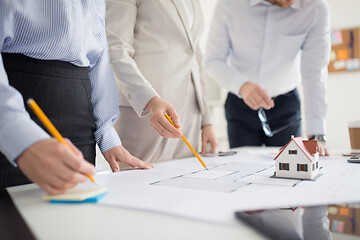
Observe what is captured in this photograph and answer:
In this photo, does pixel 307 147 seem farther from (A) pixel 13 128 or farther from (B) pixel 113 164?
(A) pixel 13 128

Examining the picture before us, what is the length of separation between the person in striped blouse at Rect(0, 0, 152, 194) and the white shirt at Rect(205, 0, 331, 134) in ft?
2.53

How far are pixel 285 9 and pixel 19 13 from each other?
1.26m

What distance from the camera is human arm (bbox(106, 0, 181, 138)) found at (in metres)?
0.97

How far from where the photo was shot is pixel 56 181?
0.51m

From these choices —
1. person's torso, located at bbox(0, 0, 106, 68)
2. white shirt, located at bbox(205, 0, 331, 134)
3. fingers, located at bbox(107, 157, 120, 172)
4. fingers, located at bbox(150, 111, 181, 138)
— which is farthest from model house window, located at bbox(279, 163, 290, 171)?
white shirt, located at bbox(205, 0, 331, 134)

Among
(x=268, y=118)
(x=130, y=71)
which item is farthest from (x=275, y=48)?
(x=130, y=71)

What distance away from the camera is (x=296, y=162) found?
731 millimetres

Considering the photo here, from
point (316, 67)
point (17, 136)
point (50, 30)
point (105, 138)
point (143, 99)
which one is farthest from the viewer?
point (316, 67)

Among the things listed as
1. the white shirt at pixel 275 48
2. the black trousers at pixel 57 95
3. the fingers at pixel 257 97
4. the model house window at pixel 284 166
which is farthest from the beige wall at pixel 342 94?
the black trousers at pixel 57 95

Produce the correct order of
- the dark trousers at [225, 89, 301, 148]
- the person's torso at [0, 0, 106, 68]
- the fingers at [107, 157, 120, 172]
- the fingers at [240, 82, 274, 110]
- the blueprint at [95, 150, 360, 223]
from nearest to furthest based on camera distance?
the blueprint at [95, 150, 360, 223] < the person's torso at [0, 0, 106, 68] < the fingers at [107, 157, 120, 172] < the fingers at [240, 82, 274, 110] < the dark trousers at [225, 89, 301, 148]

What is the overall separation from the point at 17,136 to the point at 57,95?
0.26 meters

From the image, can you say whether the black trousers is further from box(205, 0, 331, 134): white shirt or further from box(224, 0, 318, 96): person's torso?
box(224, 0, 318, 96): person's torso

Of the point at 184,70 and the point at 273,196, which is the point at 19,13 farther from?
the point at 184,70

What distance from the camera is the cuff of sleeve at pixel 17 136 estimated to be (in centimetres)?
52
